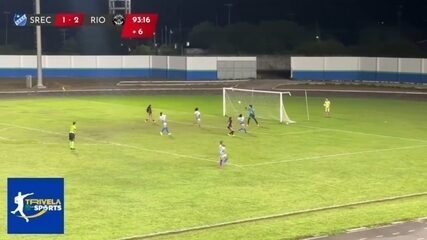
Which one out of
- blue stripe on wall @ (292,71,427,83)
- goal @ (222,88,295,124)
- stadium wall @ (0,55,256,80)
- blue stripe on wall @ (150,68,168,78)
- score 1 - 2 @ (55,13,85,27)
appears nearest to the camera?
goal @ (222,88,295,124)

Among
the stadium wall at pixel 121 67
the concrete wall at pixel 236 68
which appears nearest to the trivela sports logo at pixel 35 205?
the concrete wall at pixel 236 68

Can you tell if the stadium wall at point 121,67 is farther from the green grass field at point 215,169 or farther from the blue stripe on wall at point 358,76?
the green grass field at point 215,169

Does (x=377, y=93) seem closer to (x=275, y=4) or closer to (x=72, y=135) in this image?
(x=72, y=135)

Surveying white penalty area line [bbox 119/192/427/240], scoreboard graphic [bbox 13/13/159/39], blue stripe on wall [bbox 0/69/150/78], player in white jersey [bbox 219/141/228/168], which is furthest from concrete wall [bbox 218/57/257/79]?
white penalty area line [bbox 119/192/427/240]

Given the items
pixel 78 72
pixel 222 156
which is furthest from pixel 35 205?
pixel 78 72

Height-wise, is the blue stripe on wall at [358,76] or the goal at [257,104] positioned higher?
the blue stripe on wall at [358,76]

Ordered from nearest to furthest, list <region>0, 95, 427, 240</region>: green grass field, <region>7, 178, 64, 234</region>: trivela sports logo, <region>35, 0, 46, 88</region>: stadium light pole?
<region>7, 178, 64, 234</region>: trivela sports logo < <region>0, 95, 427, 240</region>: green grass field < <region>35, 0, 46, 88</region>: stadium light pole

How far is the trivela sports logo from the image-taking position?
A: 12336 mm

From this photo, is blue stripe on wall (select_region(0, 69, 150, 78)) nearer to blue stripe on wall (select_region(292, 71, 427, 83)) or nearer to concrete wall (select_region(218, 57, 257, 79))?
concrete wall (select_region(218, 57, 257, 79))

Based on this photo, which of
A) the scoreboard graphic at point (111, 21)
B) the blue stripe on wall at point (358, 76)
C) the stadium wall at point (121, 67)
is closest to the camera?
the scoreboard graphic at point (111, 21)

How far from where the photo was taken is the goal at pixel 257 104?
5530 centimetres

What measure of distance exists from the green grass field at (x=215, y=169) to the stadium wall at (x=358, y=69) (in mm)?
23097

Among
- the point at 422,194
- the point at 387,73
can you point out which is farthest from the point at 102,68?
the point at 422,194

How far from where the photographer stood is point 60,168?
34219 mm
